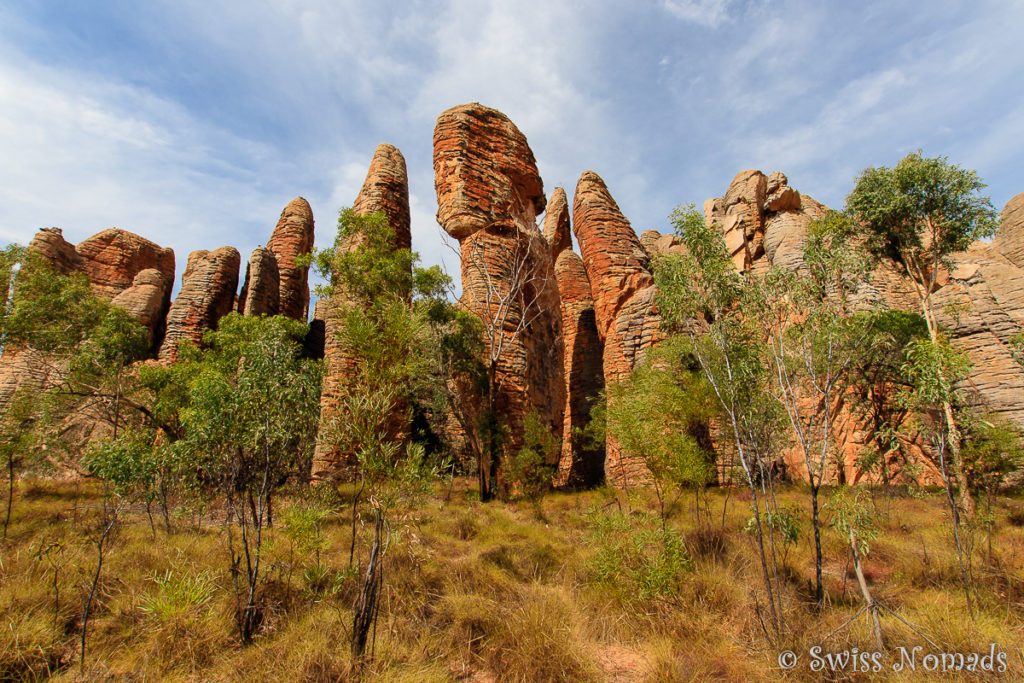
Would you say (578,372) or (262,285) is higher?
(262,285)

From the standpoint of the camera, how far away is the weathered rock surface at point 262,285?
19.9 metres

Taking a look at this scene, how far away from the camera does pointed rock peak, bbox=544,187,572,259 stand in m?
28.5

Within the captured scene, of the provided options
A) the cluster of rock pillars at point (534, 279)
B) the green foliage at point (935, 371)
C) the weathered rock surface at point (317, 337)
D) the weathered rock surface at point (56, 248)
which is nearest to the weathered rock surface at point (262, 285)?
the cluster of rock pillars at point (534, 279)

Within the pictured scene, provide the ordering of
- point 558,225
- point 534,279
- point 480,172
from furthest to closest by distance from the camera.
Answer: point 558,225 < point 480,172 < point 534,279

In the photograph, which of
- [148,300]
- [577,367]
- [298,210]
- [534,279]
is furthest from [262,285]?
[577,367]

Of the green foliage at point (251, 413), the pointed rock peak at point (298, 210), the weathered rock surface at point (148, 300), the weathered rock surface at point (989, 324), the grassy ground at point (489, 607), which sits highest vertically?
the pointed rock peak at point (298, 210)

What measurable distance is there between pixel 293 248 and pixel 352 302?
13.6 metres

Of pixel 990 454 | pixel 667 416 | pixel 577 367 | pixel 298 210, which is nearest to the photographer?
pixel 990 454

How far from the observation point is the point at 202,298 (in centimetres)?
2036

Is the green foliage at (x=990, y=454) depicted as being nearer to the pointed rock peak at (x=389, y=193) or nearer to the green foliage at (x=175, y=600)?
the green foliage at (x=175, y=600)

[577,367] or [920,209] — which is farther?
[577,367]

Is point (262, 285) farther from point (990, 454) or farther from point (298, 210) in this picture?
point (990, 454)

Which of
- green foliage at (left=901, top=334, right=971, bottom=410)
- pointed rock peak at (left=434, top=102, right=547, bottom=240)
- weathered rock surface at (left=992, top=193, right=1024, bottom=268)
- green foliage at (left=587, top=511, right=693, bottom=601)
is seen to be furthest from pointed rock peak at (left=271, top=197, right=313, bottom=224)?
weathered rock surface at (left=992, top=193, right=1024, bottom=268)

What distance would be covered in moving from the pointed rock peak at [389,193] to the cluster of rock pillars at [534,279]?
0.06 metres
